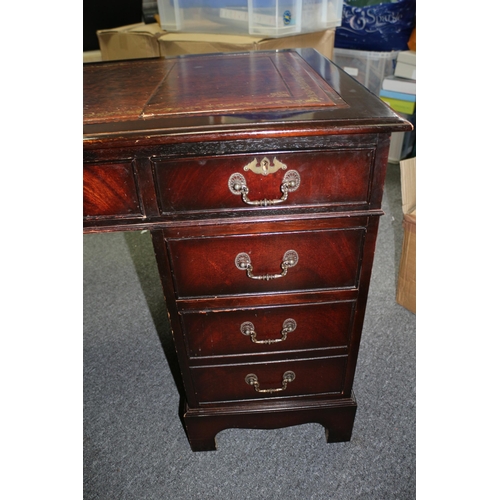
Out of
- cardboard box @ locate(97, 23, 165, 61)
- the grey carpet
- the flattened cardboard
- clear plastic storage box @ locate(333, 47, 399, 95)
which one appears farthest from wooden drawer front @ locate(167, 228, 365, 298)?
clear plastic storage box @ locate(333, 47, 399, 95)

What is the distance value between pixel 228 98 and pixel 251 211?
247 mm

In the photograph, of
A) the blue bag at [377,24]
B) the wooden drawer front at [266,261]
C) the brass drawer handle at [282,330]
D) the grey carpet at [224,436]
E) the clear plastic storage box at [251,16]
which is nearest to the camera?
the wooden drawer front at [266,261]

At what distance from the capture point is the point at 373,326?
1495 mm

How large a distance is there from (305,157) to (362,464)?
32.8 inches

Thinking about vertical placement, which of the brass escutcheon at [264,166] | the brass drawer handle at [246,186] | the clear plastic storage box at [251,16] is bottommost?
the brass drawer handle at [246,186]

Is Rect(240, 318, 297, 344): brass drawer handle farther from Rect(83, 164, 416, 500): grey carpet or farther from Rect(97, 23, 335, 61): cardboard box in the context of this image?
Rect(97, 23, 335, 61): cardboard box

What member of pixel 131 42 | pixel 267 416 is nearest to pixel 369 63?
Result: pixel 131 42

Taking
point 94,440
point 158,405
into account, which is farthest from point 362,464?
point 94,440

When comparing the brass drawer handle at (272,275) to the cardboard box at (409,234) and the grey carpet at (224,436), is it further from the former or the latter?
the cardboard box at (409,234)

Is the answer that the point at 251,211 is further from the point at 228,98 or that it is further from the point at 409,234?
the point at 409,234

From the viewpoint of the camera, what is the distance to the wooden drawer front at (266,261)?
2.67ft

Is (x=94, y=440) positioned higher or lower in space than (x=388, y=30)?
lower

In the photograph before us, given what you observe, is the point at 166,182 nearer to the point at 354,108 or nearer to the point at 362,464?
the point at 354,108

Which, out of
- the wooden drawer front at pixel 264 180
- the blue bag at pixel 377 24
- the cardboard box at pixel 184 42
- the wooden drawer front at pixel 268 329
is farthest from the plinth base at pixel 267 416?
the blue bag at pixel 377 24
